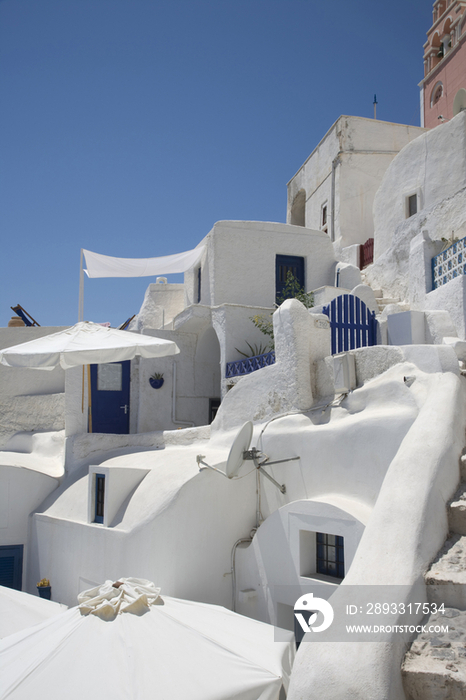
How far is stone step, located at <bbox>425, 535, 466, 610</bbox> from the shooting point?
10.3ft

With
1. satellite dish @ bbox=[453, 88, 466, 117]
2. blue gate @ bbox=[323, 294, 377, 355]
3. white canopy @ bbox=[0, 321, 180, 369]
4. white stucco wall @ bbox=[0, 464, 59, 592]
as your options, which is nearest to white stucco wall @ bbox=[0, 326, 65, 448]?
white stucco wall @ bbox=[0, 464, 59, 592]

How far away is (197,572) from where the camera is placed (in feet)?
25.3

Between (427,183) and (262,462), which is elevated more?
(427,183)

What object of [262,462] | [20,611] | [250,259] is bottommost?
[20,611]

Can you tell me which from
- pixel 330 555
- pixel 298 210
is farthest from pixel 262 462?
pixel 298 210

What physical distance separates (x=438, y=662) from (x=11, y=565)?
1063 centimetres

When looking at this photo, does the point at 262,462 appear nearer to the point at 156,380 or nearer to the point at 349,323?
the point at 349,323

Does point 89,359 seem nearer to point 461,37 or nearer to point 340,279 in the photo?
point 340,279

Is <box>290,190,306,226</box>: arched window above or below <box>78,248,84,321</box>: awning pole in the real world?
above

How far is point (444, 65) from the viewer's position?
66.4 feet

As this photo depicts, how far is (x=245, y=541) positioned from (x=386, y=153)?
15.5m

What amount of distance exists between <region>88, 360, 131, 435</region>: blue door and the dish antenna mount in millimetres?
5895

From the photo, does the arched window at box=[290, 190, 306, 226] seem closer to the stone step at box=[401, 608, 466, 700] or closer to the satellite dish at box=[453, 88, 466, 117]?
the satellite dish at box=[453, 88, 466, 117]

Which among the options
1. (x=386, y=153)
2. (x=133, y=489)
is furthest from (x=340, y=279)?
(x=133, y=489)
